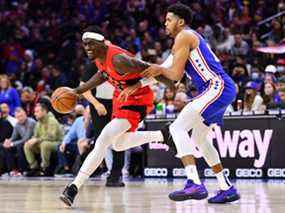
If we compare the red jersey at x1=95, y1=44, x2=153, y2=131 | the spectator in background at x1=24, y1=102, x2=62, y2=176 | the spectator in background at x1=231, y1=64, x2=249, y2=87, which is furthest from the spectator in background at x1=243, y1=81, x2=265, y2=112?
the red jersey at x1=95, y1=44, x2=153, y2=131

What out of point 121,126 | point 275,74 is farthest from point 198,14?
point 121,126

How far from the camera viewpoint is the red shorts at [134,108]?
859 cm

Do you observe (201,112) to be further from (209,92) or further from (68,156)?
(68,156)

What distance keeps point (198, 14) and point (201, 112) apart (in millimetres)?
13019

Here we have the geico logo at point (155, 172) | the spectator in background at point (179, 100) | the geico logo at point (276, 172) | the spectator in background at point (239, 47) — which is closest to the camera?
the geico logo at point (276, 172)

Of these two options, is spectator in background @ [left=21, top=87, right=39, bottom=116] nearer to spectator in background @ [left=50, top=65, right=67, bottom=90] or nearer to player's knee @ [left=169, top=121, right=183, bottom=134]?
spectator in background @ [left=50, top=65, right=67, bottom=90]

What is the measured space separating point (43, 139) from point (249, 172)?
4449 mm

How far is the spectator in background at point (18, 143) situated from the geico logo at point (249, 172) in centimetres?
483

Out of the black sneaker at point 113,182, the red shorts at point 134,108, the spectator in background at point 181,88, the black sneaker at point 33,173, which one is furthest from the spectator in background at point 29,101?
the red shorts at point 134,108

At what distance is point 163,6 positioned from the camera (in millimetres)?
22000

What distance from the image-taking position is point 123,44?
19969 millimetres

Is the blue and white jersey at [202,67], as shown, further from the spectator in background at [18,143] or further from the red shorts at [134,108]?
the spectator in background at [18,143]

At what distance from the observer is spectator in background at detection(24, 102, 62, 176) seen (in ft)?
49.7

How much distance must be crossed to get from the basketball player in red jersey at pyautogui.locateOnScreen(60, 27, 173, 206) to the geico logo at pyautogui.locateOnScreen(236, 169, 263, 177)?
164 inches
